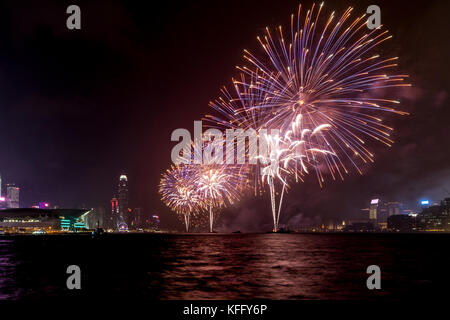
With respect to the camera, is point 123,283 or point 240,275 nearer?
point 123,283
